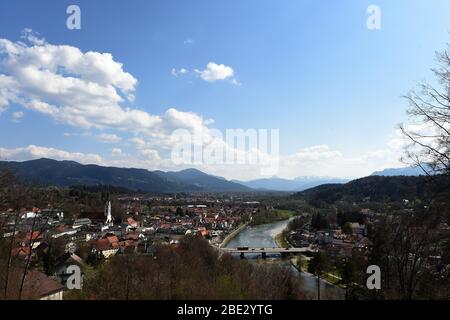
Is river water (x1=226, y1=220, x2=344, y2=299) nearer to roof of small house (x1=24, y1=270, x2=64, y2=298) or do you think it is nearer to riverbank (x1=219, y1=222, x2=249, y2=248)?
riverbank (x1=219, y1=222, x2=249, y2=248)

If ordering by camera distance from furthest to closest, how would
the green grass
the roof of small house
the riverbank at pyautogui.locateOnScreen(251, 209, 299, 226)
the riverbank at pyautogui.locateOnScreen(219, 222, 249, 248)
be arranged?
the riverbank at pyautogui.locateOnScreen(251, 209, 299, 226) < the riverbank at pyautogui.locateOnScreen(219, 222, 249, 248) < the green grass < the roof of small house

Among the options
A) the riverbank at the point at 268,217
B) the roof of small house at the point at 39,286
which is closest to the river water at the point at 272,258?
the riverbank at the point at 268,217

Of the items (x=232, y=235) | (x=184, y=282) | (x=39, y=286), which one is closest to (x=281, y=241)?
(x=232, y=235)

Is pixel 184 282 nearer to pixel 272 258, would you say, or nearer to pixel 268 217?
pixel 272 258

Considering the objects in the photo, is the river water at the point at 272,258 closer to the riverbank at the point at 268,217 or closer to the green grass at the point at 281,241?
the green grass at the point at 281,241

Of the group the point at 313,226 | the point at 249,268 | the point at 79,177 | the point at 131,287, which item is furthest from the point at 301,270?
the point at 79,177

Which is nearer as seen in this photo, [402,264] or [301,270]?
[402,264]

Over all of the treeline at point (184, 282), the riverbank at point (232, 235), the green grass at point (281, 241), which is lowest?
the riverbank at point (232, 235)

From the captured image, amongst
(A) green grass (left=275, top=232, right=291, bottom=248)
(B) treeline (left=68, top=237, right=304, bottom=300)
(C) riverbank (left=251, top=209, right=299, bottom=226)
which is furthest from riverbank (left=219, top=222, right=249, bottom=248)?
(B) treeline (left=68, top=237, right=304, bottom=300)
